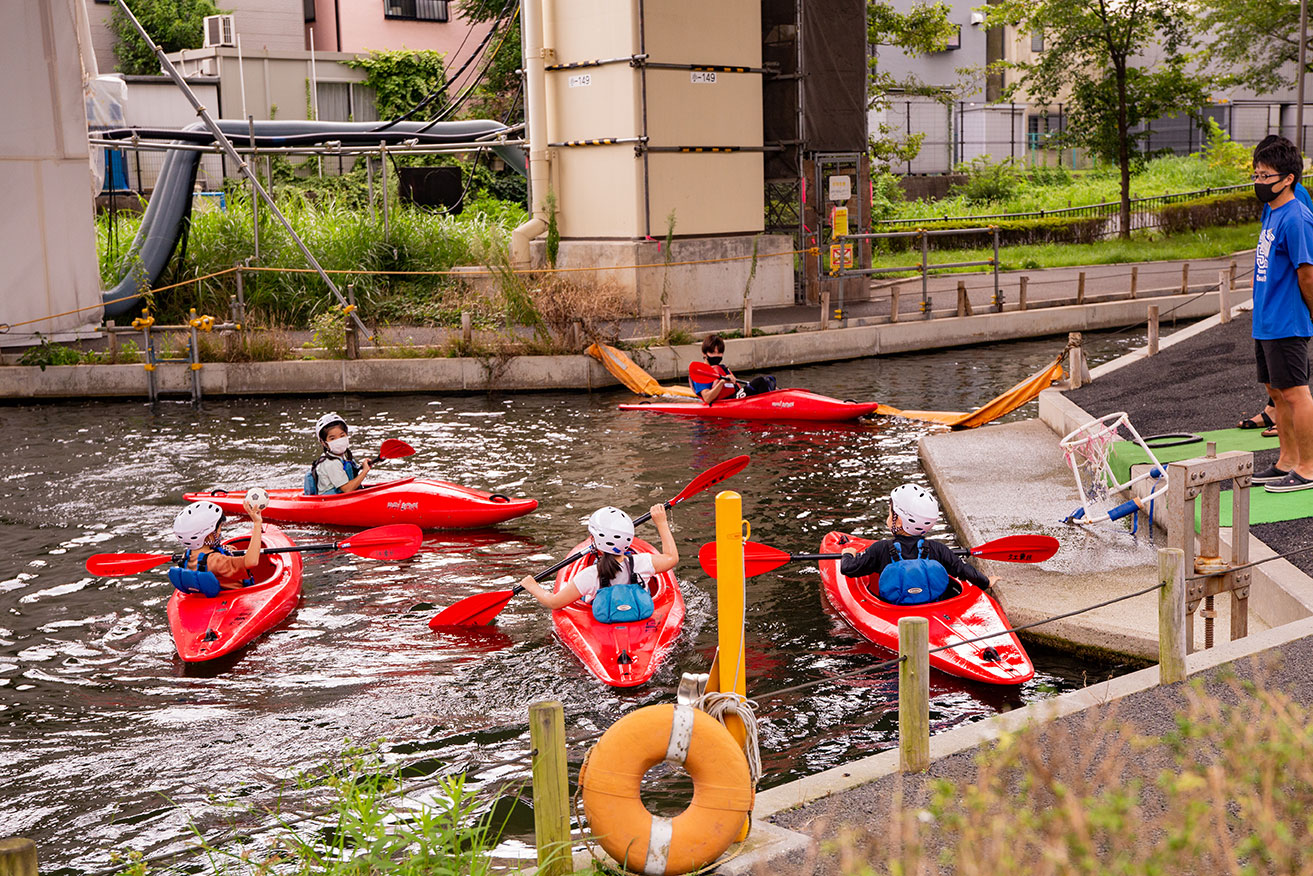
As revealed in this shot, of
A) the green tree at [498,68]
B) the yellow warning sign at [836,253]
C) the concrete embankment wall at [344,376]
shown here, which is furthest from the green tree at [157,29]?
the yellow warning sign at [836,253]

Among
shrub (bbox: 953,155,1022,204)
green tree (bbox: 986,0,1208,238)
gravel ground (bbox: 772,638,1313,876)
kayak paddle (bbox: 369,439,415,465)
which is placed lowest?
gravel ground (bbox: 772,638,1313,876)

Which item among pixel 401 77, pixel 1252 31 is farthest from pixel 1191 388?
pixel 401 77

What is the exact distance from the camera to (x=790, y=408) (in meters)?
14.9

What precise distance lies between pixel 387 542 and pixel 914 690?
17.4 feet

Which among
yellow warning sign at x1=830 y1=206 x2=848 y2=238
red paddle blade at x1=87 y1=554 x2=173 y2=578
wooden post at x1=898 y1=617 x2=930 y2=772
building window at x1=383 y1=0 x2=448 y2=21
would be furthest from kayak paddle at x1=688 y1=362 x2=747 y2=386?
building window at x1=383 y1=0 x2=448 y2=21

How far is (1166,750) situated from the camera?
494cm

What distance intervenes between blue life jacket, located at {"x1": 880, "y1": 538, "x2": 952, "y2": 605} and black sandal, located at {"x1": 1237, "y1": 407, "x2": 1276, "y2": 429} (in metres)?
4.28

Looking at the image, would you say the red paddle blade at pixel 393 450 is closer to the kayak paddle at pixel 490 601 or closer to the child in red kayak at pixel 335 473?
the child in red kayak at pixel 335 473

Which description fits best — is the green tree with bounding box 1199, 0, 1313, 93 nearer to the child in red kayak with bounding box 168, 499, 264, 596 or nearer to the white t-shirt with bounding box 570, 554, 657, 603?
the white t-shirt with bounding box 570, 554, 657, 603

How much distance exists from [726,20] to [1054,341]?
25.3ft

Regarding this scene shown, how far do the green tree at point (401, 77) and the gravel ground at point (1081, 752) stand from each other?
110ft

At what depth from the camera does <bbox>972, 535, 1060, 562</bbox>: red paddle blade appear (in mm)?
7766

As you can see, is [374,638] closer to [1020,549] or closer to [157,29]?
[1020,549]

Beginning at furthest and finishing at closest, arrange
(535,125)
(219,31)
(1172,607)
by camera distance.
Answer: (219,31) < (535,125) < (1172,607)
